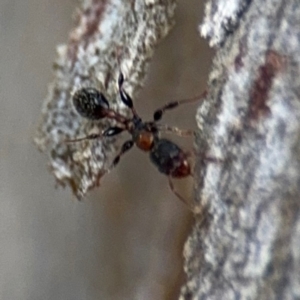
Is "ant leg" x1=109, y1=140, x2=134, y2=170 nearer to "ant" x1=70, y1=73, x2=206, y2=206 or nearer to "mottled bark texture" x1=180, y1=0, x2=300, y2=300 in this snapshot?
"ant" x1=70, y1=73, x2=206, y2=206

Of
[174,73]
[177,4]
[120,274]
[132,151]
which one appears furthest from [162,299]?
[177,4]

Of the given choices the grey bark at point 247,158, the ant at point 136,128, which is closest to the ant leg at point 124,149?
the ant at point 136,128

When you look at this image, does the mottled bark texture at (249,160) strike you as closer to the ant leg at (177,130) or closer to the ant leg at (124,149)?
the ant leg at (177,130)

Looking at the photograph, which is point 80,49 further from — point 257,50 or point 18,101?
point 257,50

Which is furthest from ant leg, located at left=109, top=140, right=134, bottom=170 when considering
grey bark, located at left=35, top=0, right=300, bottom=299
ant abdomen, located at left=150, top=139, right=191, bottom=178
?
grey bark, located at left=35, top=0, right=300, bottom=299

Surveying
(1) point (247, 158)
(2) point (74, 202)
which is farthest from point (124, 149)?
(1) point (247, 158)
